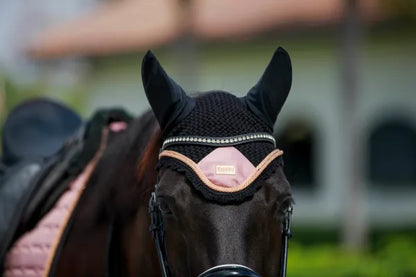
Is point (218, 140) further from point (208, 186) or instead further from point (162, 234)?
point (162, 234)

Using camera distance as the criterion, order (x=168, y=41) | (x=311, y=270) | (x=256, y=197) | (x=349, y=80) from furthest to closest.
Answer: (x=168, y=41), (x=349, y=80), (x=311, y=270), (x=256, y=197)

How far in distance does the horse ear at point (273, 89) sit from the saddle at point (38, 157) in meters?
1.02

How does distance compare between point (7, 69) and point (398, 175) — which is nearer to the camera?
point (398, 175)

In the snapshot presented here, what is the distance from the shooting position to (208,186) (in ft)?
8.87

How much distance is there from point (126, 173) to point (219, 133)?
642 millimetres

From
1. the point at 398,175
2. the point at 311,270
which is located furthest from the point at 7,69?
the point at 311,270

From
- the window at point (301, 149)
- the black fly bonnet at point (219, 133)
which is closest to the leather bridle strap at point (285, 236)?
the black fly bonnet at point (219, 133)

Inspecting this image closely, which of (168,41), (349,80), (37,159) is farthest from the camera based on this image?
(168,41)

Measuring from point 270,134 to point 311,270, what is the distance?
26.4 ft

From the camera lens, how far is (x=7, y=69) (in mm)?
40812

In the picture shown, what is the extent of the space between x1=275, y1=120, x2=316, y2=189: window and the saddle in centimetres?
1528

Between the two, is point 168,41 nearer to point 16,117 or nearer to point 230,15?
point 230,15

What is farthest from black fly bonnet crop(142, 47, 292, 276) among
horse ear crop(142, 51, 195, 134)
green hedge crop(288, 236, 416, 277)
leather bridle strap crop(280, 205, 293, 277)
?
green hedge crop(288, 236, 416, 277)

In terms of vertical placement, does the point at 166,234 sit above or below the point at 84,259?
above
